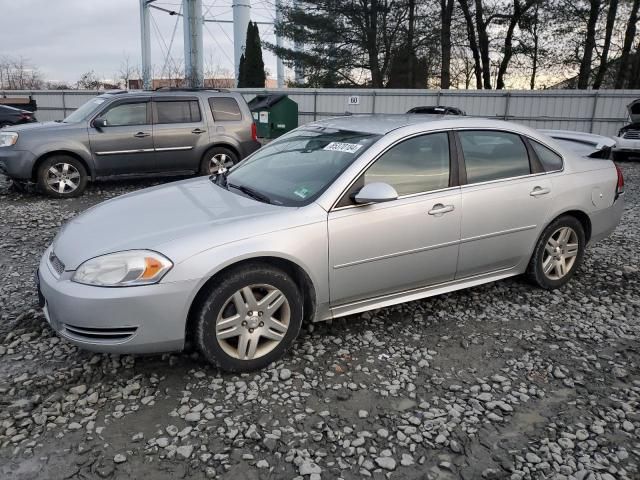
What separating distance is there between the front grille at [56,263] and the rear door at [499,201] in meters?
2.68

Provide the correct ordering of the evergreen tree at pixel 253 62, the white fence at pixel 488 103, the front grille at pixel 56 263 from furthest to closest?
the evergreen tree at pixel 253 62 → the white fence at pixel 488 103 → the front grille at pixel 56 263

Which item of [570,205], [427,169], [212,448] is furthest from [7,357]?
[570,205]

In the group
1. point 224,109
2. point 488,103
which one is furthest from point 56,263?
point 488,103

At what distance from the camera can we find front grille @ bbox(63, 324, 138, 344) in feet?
9.59

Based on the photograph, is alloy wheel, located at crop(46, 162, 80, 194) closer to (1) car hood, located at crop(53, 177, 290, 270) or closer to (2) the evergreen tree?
(1) car hood, located at crop(53, 177, 290, 270)

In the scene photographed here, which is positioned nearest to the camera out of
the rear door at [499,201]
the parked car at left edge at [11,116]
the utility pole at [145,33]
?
the rear door at [499,201]

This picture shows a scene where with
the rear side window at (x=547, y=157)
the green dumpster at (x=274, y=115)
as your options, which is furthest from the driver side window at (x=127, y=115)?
the green dumpster at (x=274, y=115)

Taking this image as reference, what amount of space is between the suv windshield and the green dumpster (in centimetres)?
1429

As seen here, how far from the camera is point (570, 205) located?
446cm

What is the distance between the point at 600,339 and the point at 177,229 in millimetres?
3005

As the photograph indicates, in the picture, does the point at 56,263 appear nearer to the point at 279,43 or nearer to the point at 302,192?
the point at 302,192

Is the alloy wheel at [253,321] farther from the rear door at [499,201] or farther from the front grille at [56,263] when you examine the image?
the rear door at [499,201]

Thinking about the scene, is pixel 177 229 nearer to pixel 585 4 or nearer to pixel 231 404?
pixel 231 404

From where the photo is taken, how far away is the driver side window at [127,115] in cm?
870
